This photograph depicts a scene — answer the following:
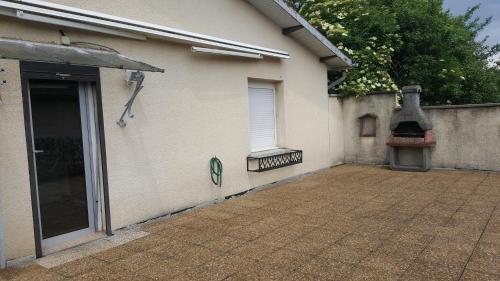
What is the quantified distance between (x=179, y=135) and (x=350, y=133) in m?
6.72

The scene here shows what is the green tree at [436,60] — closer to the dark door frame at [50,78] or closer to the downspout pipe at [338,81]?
the downspout pipe at [338,81]

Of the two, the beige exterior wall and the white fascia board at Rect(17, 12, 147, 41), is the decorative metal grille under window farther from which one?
the white fascia board at Rect(17, 12, 147, 41)

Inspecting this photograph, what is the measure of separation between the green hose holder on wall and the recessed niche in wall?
579cm

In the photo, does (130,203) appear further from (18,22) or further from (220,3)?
(220,3)

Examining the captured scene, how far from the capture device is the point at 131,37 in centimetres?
554

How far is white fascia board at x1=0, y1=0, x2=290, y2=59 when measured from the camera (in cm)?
431

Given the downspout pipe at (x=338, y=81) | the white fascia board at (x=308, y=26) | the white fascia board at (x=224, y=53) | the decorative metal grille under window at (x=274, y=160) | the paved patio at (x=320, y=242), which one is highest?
the white fascia board at (x=308, y=26)

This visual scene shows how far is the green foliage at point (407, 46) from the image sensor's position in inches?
497

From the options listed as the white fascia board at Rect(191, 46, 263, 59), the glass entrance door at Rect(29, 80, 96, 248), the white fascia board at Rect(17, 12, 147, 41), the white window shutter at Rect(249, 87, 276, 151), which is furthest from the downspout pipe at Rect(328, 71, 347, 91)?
the glass entrance door at Rect(29, 80, 96, 248)

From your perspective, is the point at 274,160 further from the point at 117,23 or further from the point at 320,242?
the point at 117,23

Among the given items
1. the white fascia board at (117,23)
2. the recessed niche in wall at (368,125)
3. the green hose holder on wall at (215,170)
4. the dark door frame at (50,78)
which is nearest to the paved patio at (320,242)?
the green hose holder on wall at (215,170)

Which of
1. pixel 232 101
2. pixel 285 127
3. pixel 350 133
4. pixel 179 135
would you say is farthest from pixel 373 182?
pixel 179 135

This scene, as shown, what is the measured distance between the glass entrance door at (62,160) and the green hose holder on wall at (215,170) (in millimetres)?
2333

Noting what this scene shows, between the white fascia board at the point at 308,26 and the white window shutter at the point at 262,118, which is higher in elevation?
the white fascia board at the point at 308,26
